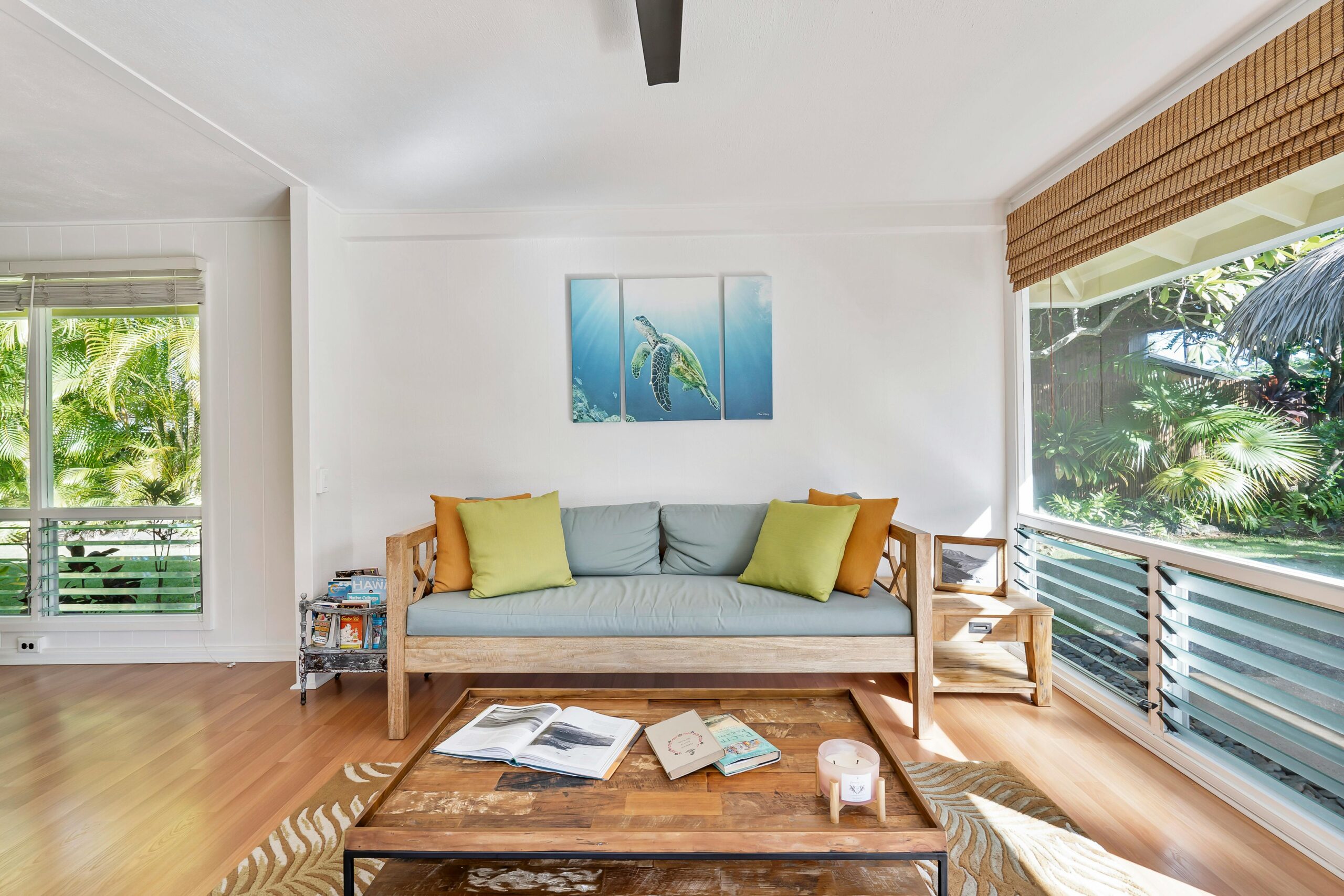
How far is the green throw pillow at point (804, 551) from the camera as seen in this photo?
2.60 m

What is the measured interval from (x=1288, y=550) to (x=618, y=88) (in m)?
2.68

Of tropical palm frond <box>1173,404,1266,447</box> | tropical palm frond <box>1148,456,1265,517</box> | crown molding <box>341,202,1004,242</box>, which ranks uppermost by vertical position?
crown molding <box>341,202,1004,242</box>

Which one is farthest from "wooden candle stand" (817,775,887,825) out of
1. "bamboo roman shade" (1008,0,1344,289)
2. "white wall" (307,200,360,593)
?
"white wall" (307,200,360,593)

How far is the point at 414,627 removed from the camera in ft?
8.25

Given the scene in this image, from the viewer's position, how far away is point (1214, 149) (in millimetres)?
2004

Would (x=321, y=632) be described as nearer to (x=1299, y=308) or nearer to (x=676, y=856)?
(x=676, y=856)

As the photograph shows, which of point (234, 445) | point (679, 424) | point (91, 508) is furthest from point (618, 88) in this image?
point (91, 508)

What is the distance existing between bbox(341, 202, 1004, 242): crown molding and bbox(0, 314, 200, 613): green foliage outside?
1275mm

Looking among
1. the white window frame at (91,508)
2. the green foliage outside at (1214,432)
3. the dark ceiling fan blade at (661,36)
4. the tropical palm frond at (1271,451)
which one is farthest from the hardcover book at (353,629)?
the tropical palm frond at (1271,451)

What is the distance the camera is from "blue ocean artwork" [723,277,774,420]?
3.38 meters

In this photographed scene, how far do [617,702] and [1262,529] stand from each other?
214 cm

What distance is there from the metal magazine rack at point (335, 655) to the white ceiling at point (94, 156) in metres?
2.06

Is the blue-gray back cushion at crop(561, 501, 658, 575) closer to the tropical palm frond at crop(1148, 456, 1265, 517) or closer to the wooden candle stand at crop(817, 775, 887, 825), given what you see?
the wooden candle stand at crop(817, 775, 887, 825)

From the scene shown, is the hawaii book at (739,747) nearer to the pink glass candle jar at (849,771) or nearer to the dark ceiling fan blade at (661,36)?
the pink glass candle jar at (849,771)
